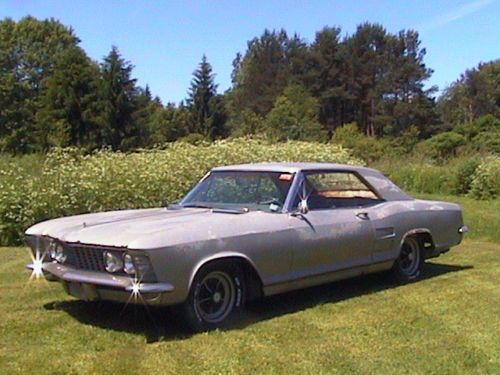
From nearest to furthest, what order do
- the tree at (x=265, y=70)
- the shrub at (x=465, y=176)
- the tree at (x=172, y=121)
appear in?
1. the shrub at (x=465, y=176)
2. the tree at (x=172, y=121)
3. the tree at (x=265, y=70)

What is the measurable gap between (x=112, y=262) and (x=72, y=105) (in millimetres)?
41385

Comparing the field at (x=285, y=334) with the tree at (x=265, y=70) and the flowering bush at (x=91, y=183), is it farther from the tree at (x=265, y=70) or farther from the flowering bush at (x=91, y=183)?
the tree at (x=265, y=70)

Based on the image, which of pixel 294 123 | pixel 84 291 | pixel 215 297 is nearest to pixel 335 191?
pixel 215 297

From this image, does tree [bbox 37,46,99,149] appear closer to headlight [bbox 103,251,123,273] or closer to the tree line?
the tree line

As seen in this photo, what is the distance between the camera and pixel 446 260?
30.3ft

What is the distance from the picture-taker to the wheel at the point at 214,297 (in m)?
5.44

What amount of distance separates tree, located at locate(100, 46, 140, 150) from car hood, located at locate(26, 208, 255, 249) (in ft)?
116

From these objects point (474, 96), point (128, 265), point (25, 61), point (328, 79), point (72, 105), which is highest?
point (25, 61)

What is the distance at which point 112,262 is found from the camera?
5262mm

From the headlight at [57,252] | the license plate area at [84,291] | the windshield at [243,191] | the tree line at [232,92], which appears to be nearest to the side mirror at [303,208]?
the windshield at [243,191]

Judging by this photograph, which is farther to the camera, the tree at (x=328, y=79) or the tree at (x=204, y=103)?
the tree at (x=328, y=79)

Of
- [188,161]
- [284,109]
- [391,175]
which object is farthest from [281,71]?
[188,161]

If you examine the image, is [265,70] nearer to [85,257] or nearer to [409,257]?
[409,257]

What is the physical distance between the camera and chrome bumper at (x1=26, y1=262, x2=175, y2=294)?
200 inches
